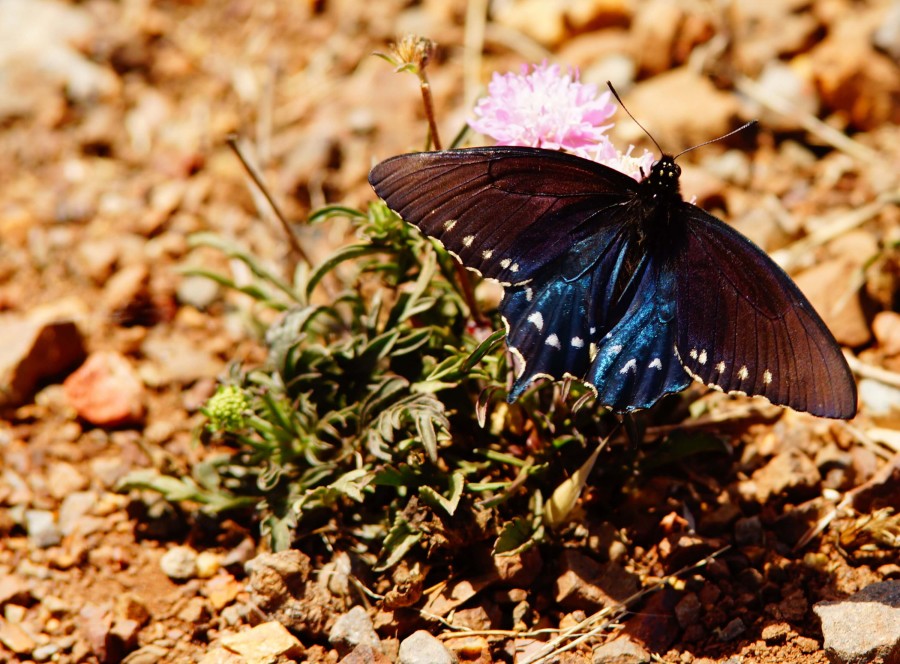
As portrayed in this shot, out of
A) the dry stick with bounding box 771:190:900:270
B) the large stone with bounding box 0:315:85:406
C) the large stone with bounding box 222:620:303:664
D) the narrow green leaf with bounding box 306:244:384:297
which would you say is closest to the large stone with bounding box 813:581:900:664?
the large stone with bounding box 222:620:303:664

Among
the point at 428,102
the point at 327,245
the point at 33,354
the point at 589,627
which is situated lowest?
the point at 589,627

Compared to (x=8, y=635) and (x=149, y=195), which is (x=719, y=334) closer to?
(x=8, y=635)

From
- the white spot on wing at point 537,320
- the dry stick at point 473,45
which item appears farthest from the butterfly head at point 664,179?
the dry stick at point 473,45

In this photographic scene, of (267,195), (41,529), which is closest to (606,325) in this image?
(267,195)

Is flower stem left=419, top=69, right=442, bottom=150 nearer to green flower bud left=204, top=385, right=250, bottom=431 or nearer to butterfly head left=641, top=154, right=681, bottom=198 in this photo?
butterfly head left=641, top=154, right=681, bottom=198

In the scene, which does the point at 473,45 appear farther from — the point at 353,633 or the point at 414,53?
the point at 353,633
